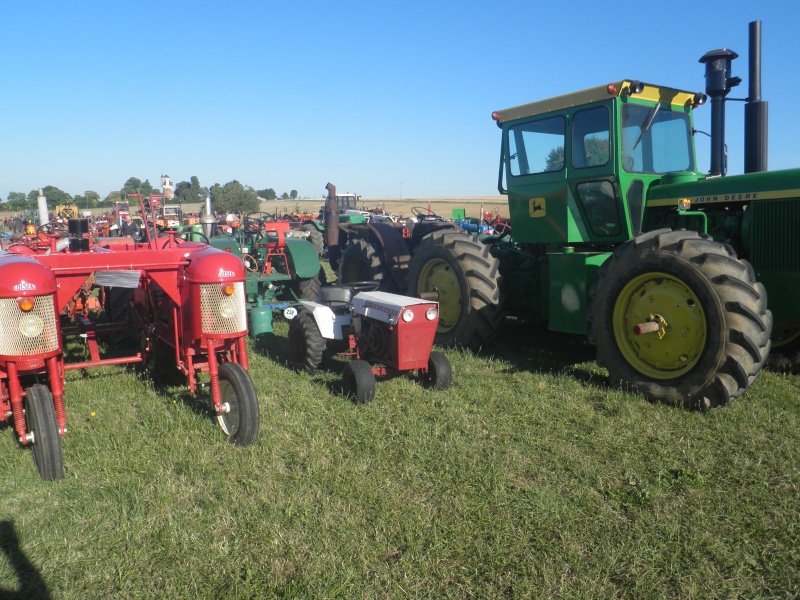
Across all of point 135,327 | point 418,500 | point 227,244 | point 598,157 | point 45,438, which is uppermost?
point 598,157

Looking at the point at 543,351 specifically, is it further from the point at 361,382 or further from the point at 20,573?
the point at 20,573

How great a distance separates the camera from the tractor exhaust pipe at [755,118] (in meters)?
5.84

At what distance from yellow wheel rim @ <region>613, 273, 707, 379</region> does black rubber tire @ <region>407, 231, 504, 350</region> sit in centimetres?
150

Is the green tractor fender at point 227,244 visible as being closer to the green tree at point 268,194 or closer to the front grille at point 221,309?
the front grille at point 221,309

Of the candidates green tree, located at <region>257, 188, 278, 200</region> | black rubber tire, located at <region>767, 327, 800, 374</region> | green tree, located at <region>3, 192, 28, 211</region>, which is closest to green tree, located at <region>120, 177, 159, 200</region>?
black rubber tire, located at <region>767, 327, 800, 374</region>

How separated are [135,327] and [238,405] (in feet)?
7.04

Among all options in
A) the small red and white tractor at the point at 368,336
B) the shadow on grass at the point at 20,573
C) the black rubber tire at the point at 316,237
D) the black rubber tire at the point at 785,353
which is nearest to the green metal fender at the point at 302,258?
the small red and white tractor at the point at 368,336

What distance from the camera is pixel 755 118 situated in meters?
5.86

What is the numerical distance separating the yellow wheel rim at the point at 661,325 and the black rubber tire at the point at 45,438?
13.0ft

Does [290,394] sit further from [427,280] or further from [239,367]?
[427,280]

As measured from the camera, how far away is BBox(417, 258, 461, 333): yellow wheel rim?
6727 mm

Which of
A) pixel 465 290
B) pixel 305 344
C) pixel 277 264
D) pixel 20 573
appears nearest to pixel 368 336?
pixel 305 344

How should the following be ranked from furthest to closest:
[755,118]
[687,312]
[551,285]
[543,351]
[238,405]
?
[543,351] < [551,285] < [755,118] < [687,312] < [238,405]

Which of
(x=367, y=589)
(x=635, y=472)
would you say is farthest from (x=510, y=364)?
(x=367, y=589)
